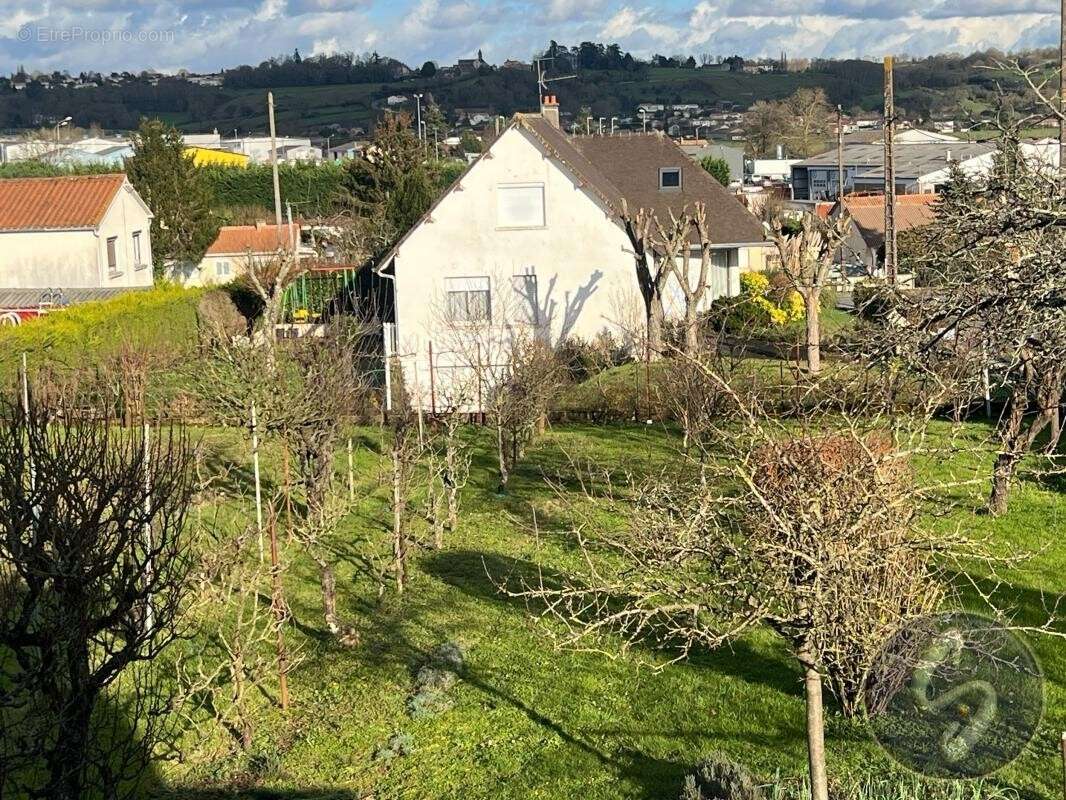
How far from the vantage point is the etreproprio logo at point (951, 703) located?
8.50 m

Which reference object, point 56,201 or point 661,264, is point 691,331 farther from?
point 56,201

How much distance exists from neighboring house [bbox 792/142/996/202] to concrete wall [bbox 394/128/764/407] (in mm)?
26647

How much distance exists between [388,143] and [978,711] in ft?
120

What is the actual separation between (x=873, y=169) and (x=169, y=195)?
120ft

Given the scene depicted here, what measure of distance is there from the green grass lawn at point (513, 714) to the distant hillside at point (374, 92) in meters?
86.7

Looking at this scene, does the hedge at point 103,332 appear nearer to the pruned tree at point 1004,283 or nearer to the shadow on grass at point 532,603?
the shadow on grass at point 532,603

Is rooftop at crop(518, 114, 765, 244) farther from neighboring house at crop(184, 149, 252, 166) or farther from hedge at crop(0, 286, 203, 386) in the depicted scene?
neighboring house at crop(184, 149, 252, 166)

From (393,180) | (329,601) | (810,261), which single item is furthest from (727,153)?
(329,601)

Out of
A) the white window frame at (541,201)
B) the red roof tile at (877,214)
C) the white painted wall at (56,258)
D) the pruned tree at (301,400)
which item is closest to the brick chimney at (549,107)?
the white window frame at (541,201)

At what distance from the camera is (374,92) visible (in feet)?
459

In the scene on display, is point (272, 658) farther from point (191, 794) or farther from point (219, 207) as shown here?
point (219, 207)

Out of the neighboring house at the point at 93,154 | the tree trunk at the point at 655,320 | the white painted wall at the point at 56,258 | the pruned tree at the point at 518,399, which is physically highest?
the neighboring house at the point at 93,154

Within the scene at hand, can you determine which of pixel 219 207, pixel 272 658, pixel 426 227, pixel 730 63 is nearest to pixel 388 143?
pixel 219 207

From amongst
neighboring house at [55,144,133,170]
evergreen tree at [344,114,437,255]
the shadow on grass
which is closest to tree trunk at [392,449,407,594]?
the shadow on grass
